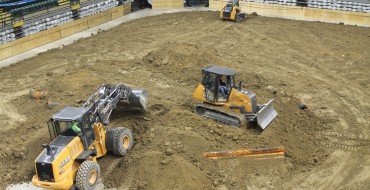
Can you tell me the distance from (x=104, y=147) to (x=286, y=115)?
269 inches

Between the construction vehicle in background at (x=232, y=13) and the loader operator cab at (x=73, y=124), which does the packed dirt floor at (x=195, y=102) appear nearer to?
the construction vehicle in background at (x=232, y=13)

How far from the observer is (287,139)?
53.4ft

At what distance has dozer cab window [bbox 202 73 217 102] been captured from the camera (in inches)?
685

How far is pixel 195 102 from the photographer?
63.1ft

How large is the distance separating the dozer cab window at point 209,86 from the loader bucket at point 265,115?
1823mm

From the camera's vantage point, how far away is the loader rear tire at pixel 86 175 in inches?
534

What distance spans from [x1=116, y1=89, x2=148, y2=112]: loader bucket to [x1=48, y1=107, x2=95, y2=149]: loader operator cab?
288 cm

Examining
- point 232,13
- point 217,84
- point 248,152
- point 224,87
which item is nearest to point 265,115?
point 224,87

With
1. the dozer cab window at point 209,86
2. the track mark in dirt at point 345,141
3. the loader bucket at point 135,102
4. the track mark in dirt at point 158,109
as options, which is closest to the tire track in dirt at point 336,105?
the track mark in dirt at point 345,141

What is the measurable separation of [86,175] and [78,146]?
3.10 feet

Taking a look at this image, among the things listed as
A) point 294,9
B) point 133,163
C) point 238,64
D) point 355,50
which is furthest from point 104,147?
point 294,9

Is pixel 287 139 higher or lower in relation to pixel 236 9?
lower

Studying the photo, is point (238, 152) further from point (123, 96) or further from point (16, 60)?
point (16, 60)

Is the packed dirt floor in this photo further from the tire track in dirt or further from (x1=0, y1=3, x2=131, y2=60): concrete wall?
(x1=0, y1=3, x2=131, y2=60): concrete wall
